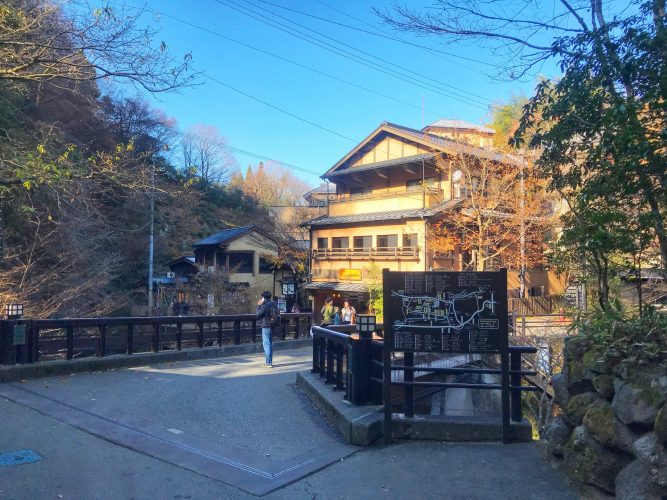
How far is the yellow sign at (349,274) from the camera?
3123 cm

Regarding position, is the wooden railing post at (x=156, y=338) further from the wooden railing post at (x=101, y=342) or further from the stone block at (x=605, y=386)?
the stone block at (x=605, y=386)

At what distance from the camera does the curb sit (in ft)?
27.9

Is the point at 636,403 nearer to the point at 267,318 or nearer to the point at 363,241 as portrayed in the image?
the point at 267,318

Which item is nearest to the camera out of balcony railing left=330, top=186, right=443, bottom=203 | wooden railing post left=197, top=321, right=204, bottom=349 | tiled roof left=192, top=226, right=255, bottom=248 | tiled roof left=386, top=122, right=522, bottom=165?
wooden railing post left=197, top=321, right=204, bottom=349

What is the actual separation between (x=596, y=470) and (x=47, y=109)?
20.9 metres

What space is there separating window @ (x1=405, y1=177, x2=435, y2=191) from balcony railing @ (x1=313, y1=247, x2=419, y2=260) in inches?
146

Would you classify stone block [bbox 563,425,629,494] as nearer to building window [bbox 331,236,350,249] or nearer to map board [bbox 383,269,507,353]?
map board [bbox 383,269,507,353]

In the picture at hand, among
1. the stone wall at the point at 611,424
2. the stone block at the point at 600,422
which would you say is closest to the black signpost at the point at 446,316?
the stone wall at the point at 611,424

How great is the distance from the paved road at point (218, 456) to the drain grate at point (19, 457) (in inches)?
4.1

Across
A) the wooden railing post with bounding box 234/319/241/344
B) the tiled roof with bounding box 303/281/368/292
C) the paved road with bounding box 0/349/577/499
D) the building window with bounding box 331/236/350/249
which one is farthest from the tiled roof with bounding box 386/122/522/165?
the paved road with bounding box 0/349/577/499

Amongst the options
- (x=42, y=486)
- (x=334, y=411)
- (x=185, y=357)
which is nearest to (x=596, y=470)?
(x=334, y=411)

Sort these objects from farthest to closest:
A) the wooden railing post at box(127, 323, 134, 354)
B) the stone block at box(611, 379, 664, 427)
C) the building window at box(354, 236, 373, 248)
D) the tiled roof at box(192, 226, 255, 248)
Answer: the tiled roof at box(192, 226, 255, 248) < the building window at box(354, 236, 373, 248) < the wooden railing post at box(127, 323, 134, 354) < the stone block at box(611, 379, 664, 427)

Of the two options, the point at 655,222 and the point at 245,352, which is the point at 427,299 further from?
the point at 245,352

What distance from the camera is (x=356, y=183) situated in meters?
34.2
